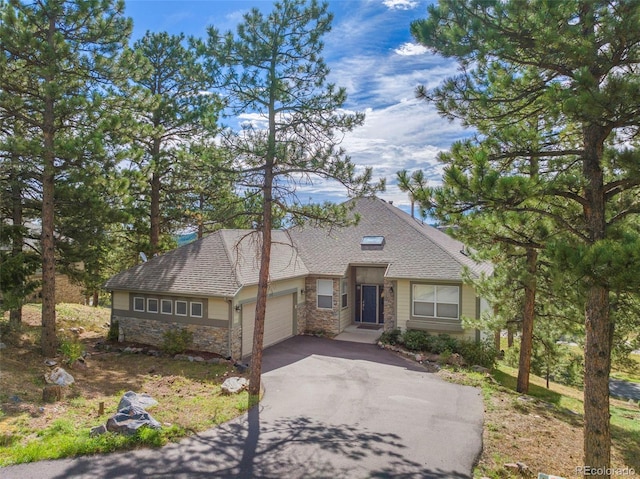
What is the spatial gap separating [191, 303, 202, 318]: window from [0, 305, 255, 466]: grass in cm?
178

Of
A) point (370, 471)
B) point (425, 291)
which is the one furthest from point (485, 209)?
point (425, 291)

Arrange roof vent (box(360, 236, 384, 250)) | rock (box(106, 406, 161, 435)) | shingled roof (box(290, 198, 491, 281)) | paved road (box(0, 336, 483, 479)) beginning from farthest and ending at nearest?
roof vent (box(360, 236, 384, 250))
shingled roof (box(290, 198, 491, 281))
rock (box(106, 406, 161, 435))
paved road (box(0, 336, 483, 479))

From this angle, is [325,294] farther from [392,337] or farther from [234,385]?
[234,385]

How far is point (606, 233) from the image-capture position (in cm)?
659

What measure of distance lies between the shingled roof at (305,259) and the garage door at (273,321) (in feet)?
3.74

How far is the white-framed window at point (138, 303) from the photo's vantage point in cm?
1631

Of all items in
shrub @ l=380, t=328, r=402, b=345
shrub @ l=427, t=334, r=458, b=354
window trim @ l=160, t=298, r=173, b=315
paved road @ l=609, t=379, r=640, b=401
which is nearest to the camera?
shrub @ l=427, t=334, r=458, b=354

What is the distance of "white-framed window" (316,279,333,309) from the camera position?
18.9m

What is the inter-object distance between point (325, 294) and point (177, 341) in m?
7.07

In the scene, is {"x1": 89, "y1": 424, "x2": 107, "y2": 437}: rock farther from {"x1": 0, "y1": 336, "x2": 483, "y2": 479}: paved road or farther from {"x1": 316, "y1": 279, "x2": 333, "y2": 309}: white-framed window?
{"x1": 316, "y1": 279, "x2": 333, "y2": 309}: white-framed window

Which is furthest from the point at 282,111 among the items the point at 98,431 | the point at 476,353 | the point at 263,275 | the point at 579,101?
the point at 476,353

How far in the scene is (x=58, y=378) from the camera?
35.4 feet

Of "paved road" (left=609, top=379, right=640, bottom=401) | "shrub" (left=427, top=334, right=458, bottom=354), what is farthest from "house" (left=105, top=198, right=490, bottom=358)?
"paved road" (left=609, top=379, right=640, bottom=401)

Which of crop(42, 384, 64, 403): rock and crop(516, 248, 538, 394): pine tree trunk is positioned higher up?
crop(516, 248, 538, 394): pine tree trunk
